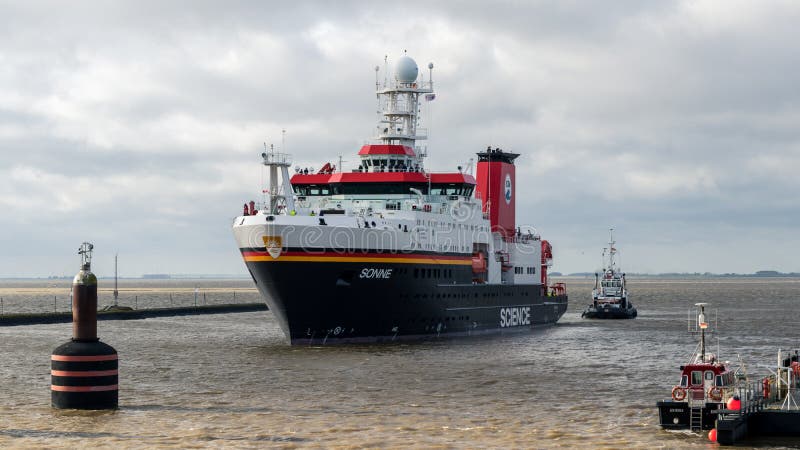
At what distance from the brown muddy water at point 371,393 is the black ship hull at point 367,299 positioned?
3.98ft

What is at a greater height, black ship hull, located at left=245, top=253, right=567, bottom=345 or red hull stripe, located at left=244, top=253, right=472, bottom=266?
red hull stripe, located at left=244, top=253, right=472, bottom=266

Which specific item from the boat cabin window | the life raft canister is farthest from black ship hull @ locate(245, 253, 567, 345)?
the life raft canister

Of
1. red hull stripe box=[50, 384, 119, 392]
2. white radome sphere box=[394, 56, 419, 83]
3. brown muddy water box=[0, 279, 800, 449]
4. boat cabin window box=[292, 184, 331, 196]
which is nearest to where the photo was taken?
brown muddy water box=[0, 279, 800, 449]

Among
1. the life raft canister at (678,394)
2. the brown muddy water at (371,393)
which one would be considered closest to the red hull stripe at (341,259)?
the brown muddy water at (371,393)

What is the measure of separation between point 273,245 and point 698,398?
25583 mm

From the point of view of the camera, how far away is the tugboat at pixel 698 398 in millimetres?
32125

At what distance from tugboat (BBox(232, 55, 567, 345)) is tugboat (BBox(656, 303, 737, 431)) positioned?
79.6ft

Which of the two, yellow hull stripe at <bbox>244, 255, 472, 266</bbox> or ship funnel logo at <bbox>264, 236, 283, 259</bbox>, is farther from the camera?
yellow hull stripe at <bbox>244, 255, 472, 266</bbox>

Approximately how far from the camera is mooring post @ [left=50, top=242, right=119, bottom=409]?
33.7 meters

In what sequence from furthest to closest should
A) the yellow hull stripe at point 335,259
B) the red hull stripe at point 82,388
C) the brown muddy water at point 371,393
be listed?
the yellow hull stripe at point 335,259
the red hull stripe at point 82,388
the brown muddy water at point 371,393

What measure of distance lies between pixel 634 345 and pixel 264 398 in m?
32.3

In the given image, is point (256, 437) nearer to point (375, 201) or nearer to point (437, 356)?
point (437, 356)

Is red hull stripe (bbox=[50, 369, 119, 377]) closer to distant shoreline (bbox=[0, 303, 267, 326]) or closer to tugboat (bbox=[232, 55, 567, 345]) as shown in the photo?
tugboat (bbox=[232, 55, 567, 345])

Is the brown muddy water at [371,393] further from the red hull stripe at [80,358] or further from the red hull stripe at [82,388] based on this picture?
the red hull stripe at [80,358]
